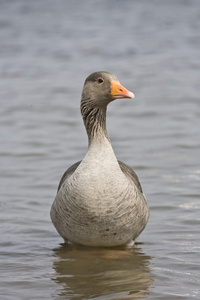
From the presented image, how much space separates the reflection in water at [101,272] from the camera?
614 centimetres

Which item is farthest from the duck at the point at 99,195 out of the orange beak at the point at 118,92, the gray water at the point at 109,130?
the gray water at the point at 109,130

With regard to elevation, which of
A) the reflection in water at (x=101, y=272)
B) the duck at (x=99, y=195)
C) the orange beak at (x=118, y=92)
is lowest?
the reflection in water at (x=101, y=272)

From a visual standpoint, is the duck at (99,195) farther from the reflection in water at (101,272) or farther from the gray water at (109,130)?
the gray water at (109,130)

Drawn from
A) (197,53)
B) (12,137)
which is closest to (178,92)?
(197,53)

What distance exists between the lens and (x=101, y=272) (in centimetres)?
670

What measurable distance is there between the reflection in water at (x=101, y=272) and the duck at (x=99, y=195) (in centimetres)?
18

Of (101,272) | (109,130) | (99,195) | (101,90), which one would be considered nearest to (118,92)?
(101,90)

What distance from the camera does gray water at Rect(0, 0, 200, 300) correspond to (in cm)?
666

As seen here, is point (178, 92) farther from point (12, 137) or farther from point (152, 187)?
point (152, 187)

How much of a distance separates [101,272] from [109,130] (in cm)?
613

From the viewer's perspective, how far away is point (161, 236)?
7.92m

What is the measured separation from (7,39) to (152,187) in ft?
36.8

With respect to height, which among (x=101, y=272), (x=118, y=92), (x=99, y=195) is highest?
(x=118, y=92)

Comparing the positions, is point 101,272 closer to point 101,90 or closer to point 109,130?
point 101,90
